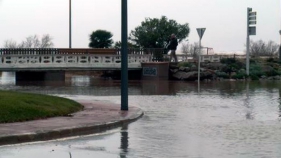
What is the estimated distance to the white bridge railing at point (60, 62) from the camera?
37.6 m

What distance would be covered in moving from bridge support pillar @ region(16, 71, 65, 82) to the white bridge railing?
84.9 inches

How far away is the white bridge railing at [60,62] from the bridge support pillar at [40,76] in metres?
2.16

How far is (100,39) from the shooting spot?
188 ft

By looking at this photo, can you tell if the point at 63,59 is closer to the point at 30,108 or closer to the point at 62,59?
the point at 62,59

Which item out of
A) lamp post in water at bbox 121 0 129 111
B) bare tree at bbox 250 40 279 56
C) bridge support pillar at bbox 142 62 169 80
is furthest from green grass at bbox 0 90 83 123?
bare tree at bbox 250 40 279 56

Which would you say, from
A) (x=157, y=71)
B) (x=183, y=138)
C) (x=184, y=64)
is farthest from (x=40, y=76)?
(x=183, y=138)

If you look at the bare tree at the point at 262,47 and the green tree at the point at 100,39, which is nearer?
the green tree at the point at 100,39

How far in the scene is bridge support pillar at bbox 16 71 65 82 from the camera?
40.4 metres

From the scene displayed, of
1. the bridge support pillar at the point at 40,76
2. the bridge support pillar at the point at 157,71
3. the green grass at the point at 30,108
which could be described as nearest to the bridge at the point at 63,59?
the bridge support pillar at the point at 157,71

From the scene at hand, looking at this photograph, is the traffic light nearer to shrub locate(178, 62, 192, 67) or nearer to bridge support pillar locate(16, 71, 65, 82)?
shrub locate(178, 62, 192, 67)

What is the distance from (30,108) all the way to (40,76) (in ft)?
91.5

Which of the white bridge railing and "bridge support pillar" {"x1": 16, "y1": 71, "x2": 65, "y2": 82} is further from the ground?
the white bridge railing

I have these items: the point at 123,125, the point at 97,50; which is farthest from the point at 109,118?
the point at 97,50

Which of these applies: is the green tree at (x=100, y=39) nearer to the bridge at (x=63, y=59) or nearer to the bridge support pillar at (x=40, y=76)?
the bridge support pillar at (x=40, y=76)
